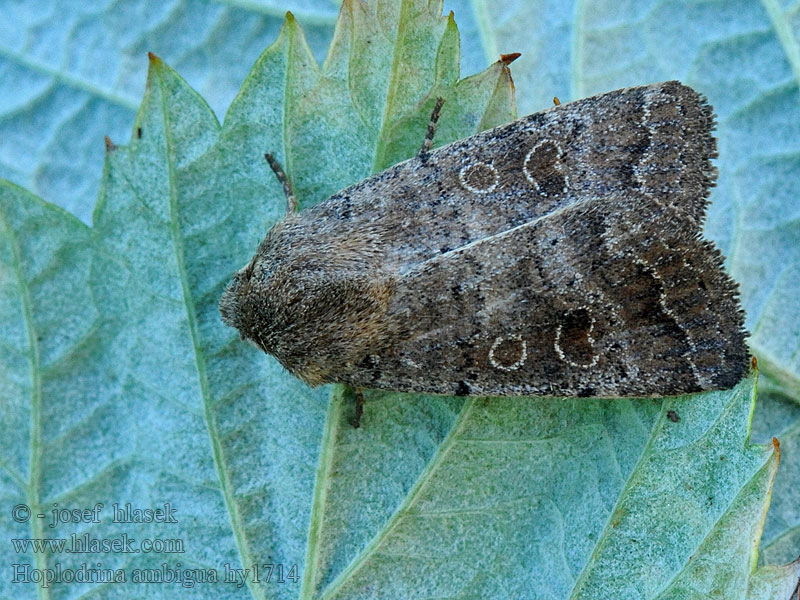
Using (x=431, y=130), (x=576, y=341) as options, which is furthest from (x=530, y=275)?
(x=431, y=130)

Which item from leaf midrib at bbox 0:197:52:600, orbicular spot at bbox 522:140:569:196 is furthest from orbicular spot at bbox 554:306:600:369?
leaf midrib at bbox 0:197:52:600

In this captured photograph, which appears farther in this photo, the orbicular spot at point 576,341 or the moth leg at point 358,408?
the moth leg at point 358,408

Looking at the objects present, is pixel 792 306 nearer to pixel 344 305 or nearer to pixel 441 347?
pixel 441 347

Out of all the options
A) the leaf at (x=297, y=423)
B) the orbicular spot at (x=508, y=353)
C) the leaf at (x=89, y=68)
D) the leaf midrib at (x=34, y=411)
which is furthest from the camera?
the leaf at (x=89, y=68)

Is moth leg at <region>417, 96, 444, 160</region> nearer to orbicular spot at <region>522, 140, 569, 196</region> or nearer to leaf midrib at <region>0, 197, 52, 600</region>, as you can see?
orbicular spot at <region>522, 140, 569, 196</region>

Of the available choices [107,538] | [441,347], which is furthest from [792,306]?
[107,538]

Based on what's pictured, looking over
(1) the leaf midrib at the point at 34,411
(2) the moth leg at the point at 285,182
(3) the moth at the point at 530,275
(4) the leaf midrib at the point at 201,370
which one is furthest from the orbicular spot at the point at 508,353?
(1) the leaf midrib at the point at 34,411

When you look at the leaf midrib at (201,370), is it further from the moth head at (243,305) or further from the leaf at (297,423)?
the moth head at (243,305)
